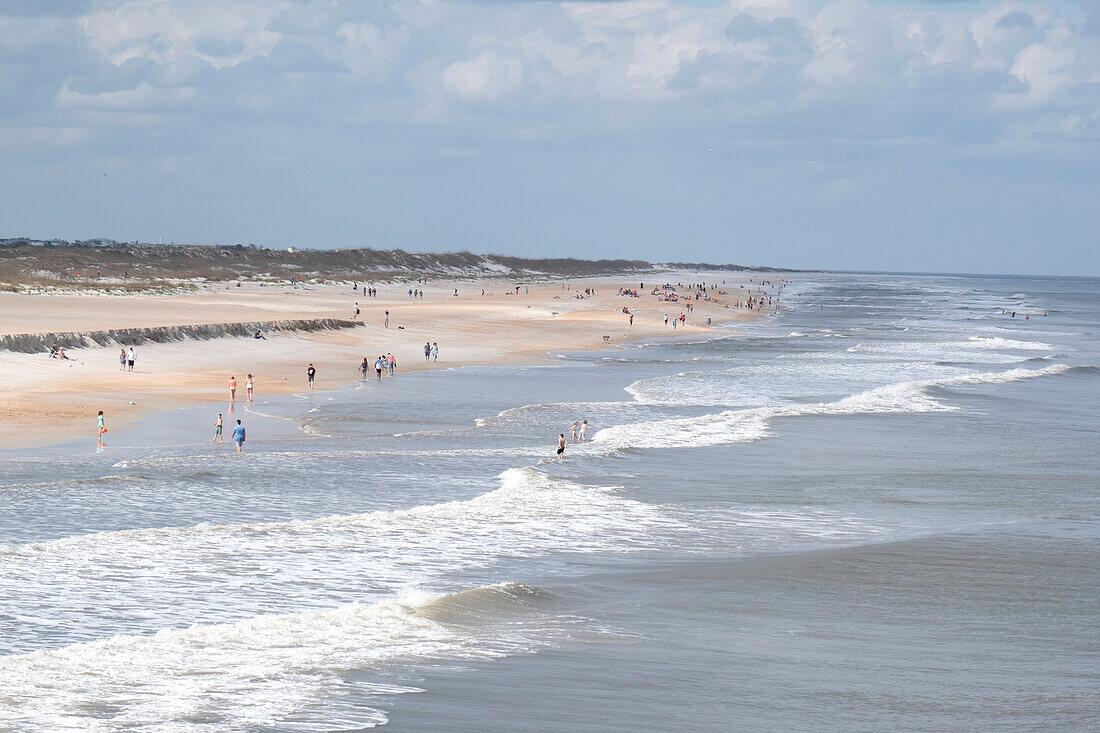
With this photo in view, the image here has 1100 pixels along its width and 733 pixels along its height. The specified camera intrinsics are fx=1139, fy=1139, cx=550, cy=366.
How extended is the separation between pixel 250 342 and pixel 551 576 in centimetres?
3898

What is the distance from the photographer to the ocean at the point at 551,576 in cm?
1071

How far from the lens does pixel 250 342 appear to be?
170 feet

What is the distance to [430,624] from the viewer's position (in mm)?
13070

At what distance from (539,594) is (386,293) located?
344 ft

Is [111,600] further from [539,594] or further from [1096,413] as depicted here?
[1096,413]

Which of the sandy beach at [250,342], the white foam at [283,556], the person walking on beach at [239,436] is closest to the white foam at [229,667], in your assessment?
the white foam at [283,556]

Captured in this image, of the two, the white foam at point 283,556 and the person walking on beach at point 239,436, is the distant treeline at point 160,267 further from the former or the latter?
the white foam at point 283,556

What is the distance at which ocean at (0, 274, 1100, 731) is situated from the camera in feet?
35.1

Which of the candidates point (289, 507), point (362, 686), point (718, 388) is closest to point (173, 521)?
point (289, 507)

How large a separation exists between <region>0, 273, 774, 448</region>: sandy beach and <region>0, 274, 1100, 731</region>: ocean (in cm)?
308

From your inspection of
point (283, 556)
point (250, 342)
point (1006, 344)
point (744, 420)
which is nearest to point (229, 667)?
point (283, 556)

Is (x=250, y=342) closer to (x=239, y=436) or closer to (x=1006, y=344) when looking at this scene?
(x=239, y=436)

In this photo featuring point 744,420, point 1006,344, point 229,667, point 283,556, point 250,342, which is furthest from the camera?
point 1006,344

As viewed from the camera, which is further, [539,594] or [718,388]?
[718,388]
